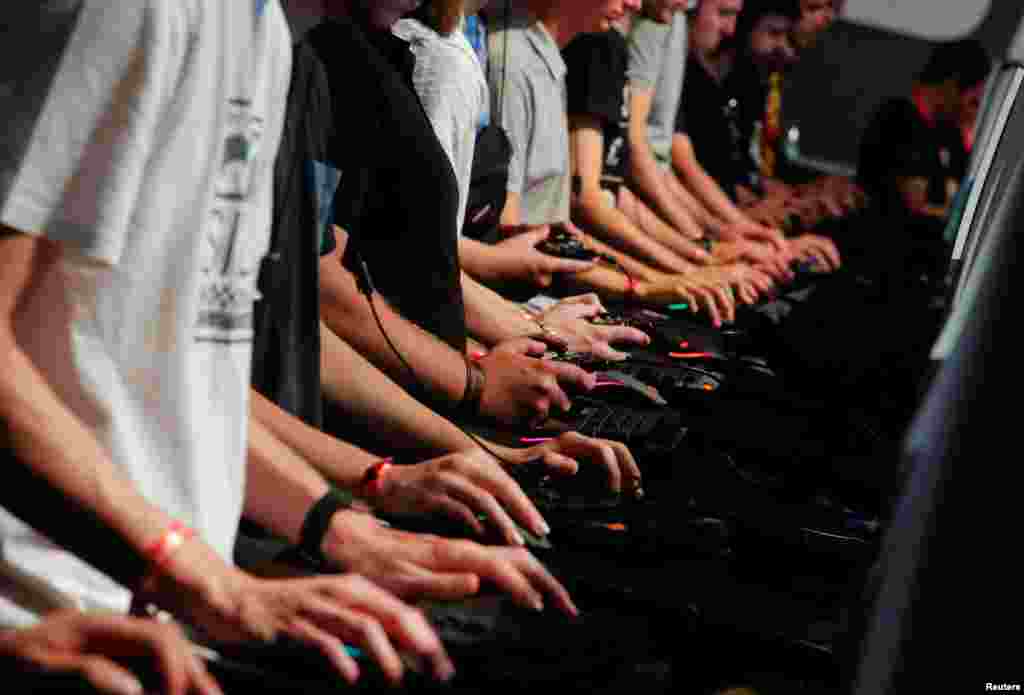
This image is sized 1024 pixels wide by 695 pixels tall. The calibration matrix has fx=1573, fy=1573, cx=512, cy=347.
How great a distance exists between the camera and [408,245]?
2.04 metres

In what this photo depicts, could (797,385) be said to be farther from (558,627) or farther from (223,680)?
(223,680)

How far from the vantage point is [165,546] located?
110cm

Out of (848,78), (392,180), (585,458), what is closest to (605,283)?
(392,180)

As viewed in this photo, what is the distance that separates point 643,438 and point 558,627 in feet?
2.38

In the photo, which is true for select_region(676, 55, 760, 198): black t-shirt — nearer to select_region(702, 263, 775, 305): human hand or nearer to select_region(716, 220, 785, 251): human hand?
select_region(716, 220, 785, 251): human hand

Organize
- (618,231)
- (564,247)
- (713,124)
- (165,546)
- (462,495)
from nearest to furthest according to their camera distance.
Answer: (165,546) → (462,495) → (564,247) → (618,231) → (713,124)

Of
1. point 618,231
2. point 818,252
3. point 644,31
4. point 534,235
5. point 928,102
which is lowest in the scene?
point 818,252

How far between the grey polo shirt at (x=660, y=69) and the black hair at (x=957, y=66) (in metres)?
2.01

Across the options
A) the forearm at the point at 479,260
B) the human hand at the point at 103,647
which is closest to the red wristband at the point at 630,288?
the forearm at the point at 479,260

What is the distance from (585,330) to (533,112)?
568mm

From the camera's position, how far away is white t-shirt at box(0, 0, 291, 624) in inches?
45.1

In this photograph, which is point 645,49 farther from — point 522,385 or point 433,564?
point 433,564

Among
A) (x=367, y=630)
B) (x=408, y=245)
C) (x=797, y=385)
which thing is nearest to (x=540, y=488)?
(x=408, y=245)

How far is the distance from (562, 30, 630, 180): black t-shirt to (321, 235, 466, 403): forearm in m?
1.39
